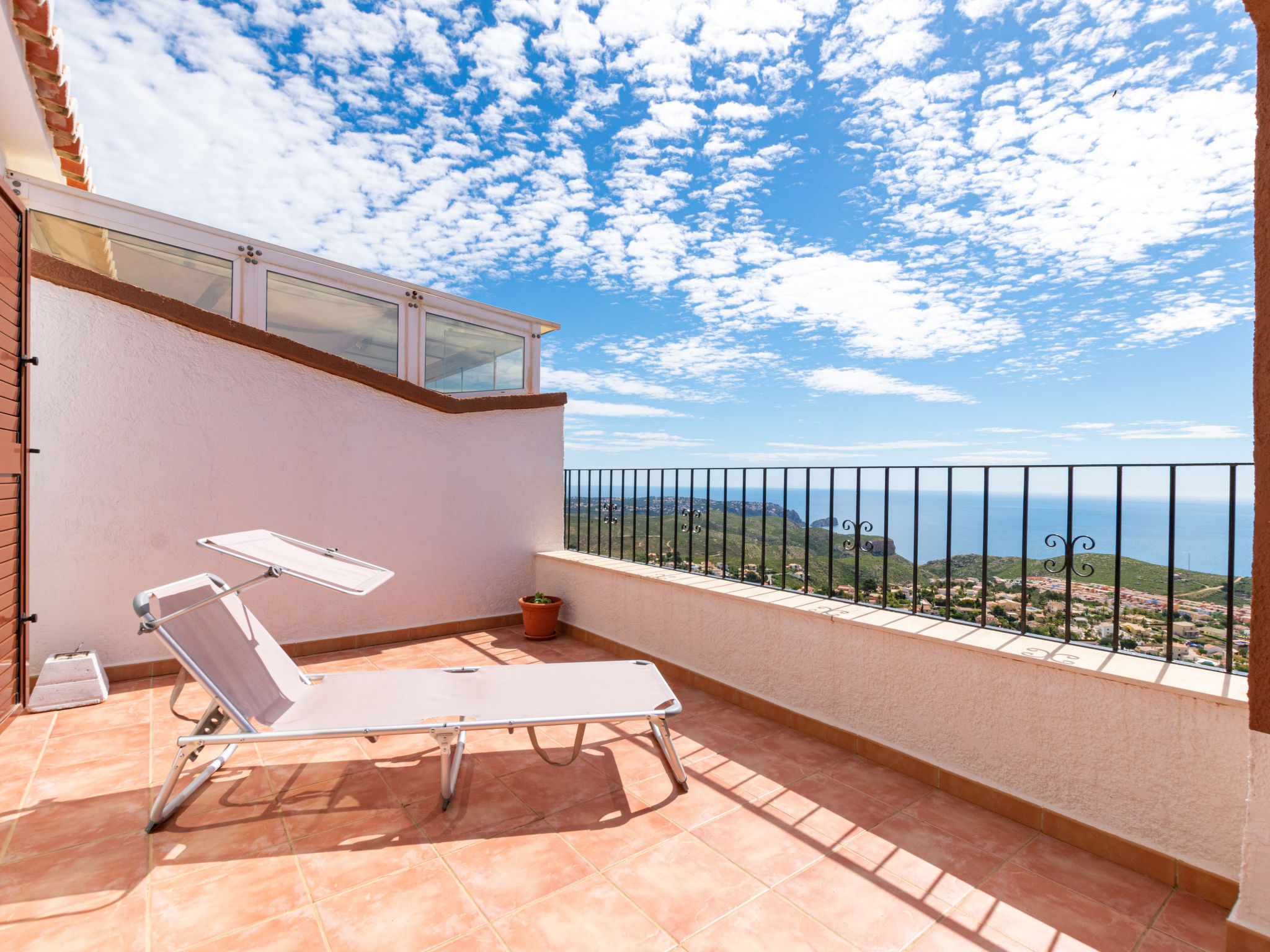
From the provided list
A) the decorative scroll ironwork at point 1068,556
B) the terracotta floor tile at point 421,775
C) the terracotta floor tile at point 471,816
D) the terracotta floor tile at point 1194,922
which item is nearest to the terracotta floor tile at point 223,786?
the terracotta floor tile at point 421,775

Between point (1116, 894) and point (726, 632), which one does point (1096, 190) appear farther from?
point (1116, 894)

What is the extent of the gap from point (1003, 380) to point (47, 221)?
29.9m

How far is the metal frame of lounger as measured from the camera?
2039mm

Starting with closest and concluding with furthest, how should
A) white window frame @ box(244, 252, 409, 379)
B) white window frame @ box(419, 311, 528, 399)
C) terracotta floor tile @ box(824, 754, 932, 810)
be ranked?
terracotta floor tile @ box(824, 754, 932, 810) → white window frame @ box(244, 252, 409, 379) → white window frame @ box(419, 311, 528, 399)

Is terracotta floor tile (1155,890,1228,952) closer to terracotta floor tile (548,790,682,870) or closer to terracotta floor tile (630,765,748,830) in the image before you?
terracotta floor tile (630,765,748,830)

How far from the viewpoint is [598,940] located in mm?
1602

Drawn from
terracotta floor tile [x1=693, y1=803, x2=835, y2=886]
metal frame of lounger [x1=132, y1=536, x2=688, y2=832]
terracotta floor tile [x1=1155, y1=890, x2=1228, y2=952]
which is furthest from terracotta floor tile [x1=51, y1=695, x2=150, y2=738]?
terracotta floor tile [x1=1155, y1=890, x2=1228, y2=952]

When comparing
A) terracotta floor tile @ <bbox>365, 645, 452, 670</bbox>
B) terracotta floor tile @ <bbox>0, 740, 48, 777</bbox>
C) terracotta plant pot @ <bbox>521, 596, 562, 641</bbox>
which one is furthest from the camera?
terracotta plant pot @ <bbox>521, 596, 562, 641</bbox>

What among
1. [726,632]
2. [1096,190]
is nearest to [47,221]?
[726,632]

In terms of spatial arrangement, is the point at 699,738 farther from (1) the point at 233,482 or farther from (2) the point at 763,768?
(1) the point at 233,482

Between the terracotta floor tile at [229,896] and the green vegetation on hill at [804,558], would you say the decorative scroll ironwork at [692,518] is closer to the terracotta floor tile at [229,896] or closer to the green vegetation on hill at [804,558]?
the green vegetation on hill at [804,558]

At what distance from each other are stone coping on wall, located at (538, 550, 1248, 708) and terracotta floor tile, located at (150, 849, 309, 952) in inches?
99.1

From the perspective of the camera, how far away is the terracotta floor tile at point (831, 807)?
2.21 metres

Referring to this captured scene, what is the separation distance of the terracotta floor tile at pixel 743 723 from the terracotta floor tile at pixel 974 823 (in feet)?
2.85
